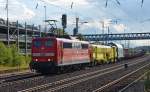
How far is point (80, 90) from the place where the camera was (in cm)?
2477

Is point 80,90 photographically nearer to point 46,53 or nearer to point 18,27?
point 46,53

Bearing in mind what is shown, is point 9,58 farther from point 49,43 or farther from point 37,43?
point 49,43

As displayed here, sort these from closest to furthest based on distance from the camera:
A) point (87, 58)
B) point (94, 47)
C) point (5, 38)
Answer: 1. point (87, 58)
2. point (94, 47)
3. point (5, 38)

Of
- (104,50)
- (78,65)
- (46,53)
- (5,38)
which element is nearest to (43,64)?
(46,53)

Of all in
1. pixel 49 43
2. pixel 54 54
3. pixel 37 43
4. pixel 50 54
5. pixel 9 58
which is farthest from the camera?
pixel 9 58

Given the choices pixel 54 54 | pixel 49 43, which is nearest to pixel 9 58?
pixel 49 43

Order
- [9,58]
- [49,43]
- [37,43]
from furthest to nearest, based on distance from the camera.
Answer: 1. [9,58]
2. [37,43]
3. [49,43]

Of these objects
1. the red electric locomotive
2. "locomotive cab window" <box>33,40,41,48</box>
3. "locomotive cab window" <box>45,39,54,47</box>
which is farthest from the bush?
"locomotive cab window" <box>45,39,54,47</box>

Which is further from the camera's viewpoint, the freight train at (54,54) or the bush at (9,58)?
the bush at (9,58)

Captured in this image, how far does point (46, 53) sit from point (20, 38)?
1598 inches

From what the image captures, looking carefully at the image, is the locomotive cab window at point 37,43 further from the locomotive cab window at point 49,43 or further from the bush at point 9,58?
the bush at point 9,58

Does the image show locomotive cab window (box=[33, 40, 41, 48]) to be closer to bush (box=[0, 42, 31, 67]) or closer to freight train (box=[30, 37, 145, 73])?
freight train (box=[30, 37, 145, 73])

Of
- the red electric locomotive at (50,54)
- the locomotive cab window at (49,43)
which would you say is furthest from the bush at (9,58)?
the locomotive cab window at (49,43)

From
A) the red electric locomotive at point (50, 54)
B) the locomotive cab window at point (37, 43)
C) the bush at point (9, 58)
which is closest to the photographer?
the red electric locomotive at point (50, 54)
